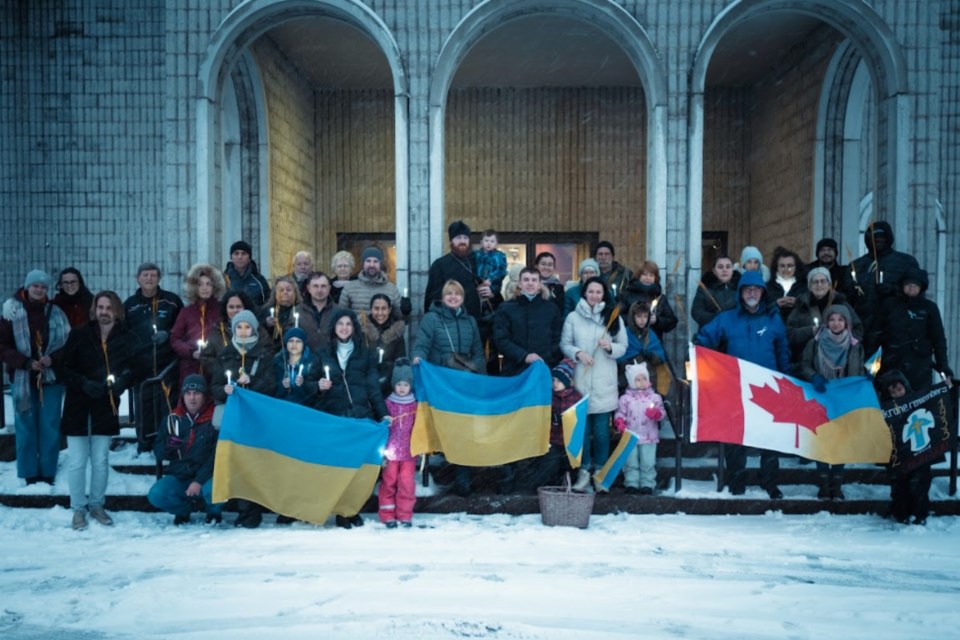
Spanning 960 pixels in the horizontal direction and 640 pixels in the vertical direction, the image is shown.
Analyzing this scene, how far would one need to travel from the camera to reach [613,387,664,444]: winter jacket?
671 centimetres

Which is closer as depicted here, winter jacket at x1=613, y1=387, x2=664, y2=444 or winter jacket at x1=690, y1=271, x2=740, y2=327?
winter jacket at x1=613, y1=387, x2=664, y2=444

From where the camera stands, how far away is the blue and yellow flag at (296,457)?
242 inches

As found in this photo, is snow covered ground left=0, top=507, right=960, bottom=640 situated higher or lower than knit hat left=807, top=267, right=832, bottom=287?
lower

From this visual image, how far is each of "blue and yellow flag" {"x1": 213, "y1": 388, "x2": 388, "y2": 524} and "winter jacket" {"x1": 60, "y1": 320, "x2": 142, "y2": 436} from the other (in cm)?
103

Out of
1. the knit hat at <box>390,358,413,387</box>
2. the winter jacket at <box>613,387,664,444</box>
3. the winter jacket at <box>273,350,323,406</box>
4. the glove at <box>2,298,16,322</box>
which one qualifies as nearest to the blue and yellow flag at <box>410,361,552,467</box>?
the knit hat at <box>390,358,413,387</box>

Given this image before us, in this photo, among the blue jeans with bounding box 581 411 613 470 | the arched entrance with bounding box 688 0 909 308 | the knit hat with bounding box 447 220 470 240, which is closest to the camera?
the blue jeans with bounding box 581 411 613 470

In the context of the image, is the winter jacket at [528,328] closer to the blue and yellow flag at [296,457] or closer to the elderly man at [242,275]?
the blue and yellow flag at [296,457]

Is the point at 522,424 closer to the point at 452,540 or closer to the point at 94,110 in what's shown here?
the point at 452,540

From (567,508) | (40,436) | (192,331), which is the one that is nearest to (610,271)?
(567,508)

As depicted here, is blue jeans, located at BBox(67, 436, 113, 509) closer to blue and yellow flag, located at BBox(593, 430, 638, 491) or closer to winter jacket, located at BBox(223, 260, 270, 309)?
winter jacket, located at BBox(223, 260, 270, 309)

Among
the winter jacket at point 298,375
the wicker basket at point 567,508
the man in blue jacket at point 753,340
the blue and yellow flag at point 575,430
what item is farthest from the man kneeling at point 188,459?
the man in blue jacket at point 753,340

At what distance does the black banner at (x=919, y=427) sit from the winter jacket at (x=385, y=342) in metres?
4.29

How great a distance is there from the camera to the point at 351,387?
6484mm

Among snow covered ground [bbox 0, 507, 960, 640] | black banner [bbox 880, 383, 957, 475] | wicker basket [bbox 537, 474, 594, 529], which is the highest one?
black banner [bbox 880, 383, 957, 475]
